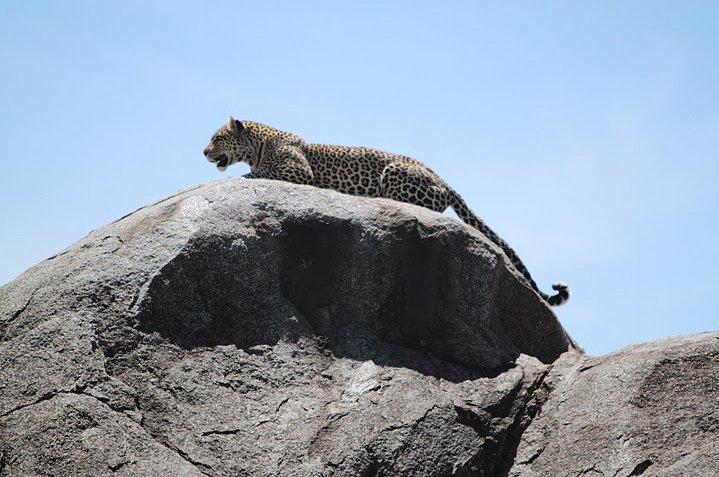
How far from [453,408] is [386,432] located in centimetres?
91

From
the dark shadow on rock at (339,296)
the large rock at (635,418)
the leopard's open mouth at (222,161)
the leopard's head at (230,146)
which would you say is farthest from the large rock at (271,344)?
the leopard's open mouth at (222,161)

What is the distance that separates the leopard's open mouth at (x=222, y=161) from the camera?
1900 cm

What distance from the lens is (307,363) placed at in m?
13.4

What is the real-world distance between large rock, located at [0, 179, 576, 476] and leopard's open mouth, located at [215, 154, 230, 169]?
4642 millimetres

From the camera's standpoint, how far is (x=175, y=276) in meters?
13.1

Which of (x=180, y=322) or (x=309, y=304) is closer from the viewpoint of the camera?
(x=180, y=322)

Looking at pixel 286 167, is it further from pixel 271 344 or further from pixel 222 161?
pixel 271 344

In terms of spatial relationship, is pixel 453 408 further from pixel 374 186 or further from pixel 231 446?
pixel 374 186

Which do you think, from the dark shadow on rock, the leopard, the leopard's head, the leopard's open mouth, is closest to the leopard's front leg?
the leopard

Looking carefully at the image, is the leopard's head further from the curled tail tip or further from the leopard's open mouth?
the curled tail tip

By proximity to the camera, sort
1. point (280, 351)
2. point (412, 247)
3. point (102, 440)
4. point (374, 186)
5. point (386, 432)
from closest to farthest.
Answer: point (102, 440) → point (386, 432) → point (280, 351) → point (412, 247) → point (374, 186)

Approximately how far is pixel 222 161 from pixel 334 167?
6.63ft

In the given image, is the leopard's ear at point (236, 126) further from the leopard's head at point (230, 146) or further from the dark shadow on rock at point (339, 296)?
the dark shadow on rock at point (339, 296)

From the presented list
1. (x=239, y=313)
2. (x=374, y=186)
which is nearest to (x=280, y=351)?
(x=239, y=313)
